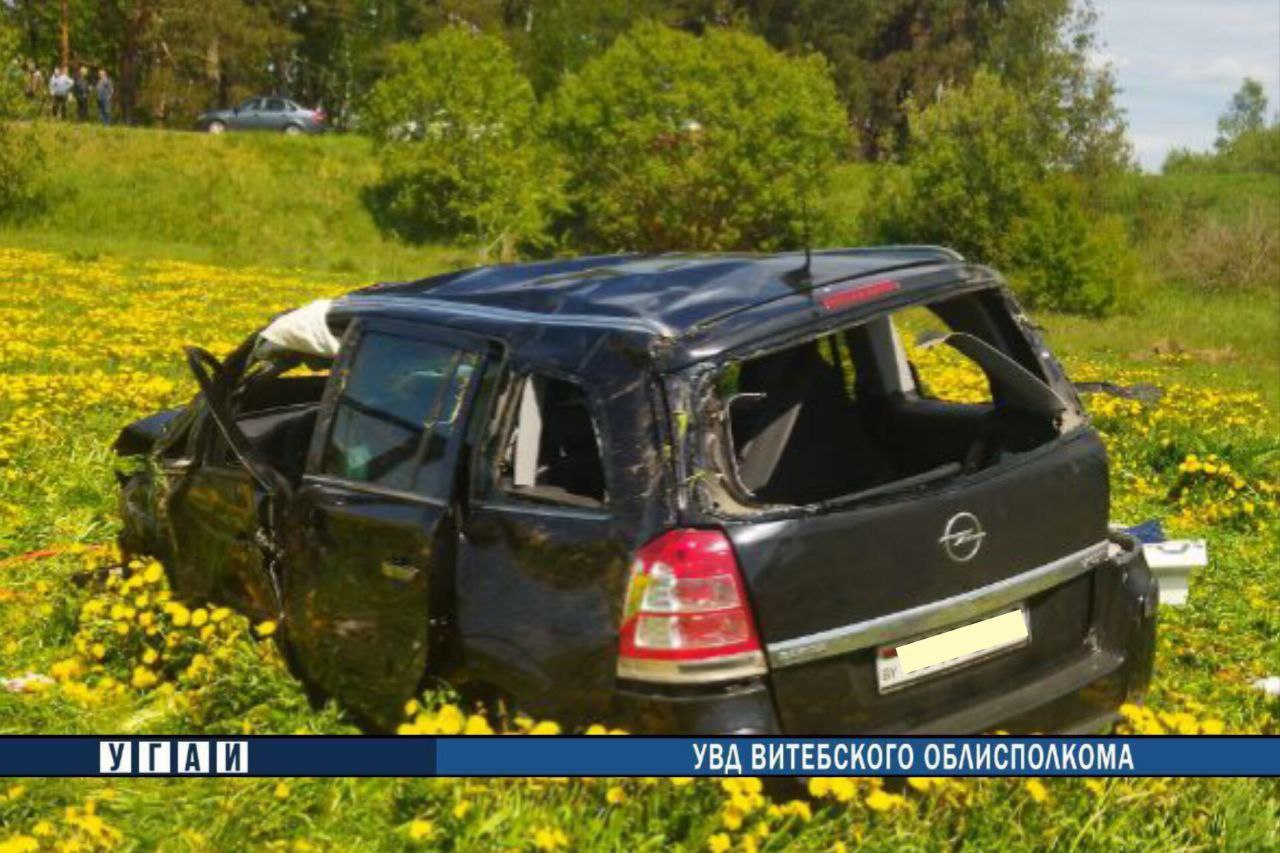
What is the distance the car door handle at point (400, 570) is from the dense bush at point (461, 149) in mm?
37544

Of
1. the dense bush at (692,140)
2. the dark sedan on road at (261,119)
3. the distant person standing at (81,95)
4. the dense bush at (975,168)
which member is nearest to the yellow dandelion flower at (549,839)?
the dense bush at (975,168)

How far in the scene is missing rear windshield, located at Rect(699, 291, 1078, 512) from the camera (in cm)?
478

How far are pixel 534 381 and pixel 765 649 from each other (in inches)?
40.6

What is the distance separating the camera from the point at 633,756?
3889 millimetres

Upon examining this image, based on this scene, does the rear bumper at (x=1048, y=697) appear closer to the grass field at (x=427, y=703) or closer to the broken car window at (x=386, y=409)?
the grass field at (x=427, y=703)

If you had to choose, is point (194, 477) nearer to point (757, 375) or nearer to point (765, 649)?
point (757, 375)

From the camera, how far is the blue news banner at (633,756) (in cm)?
388

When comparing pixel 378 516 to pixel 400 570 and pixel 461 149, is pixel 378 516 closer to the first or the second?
pixel 400 570

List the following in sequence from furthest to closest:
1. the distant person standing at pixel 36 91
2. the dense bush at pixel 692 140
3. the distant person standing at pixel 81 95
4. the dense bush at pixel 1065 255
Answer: the distant person standing at pixel 81 95 < the dense bush at pixel 692 140 < the distant person standing at pixel 36 91 < the dense bush at pixel 1065 255

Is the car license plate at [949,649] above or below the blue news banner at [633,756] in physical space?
above

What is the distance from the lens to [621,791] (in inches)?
155

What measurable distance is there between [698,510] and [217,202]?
131 ft

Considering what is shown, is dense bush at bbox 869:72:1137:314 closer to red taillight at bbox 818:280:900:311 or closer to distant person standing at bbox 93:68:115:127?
distant person standing at bbox 93:68:115:127

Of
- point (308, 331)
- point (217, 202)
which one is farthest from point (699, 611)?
point (217, 202)
